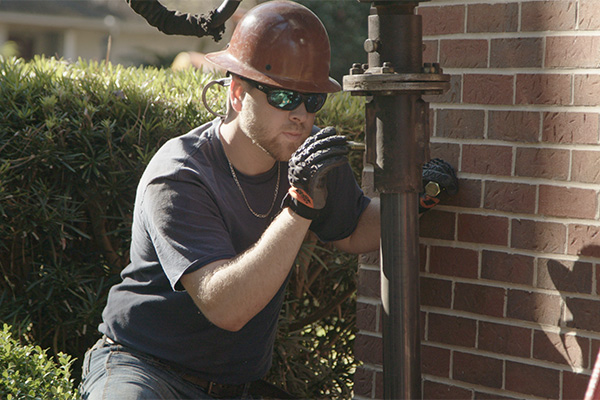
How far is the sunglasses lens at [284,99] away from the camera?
8.02 feet

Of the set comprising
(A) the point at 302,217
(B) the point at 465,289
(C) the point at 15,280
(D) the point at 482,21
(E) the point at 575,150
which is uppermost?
(D) the point at 482,21

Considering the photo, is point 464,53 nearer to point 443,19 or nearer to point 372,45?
point 443,19

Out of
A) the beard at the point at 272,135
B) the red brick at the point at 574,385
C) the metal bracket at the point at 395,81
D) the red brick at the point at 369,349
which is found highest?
the metal bracket at the point at 395,81

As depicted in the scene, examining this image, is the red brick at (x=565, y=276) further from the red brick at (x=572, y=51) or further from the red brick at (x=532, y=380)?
the red brick at (x=572, y=51)

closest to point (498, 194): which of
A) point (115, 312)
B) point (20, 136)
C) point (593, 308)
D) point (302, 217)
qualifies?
point (593, 308)

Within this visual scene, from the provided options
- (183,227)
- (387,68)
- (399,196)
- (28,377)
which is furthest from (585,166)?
(28,377)

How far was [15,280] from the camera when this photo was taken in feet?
11.5

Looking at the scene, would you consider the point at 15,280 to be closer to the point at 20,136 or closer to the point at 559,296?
the point at 20,136

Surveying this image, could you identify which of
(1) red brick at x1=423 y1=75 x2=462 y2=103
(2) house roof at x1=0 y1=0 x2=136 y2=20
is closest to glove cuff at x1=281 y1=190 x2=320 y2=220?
(1) red brick at x1=423 y1=75 x2=462 y2=103

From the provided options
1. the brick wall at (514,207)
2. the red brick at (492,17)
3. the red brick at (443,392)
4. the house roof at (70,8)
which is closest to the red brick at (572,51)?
the brick wall at (514,207)

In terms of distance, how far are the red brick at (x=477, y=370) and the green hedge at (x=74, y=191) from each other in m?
1.29

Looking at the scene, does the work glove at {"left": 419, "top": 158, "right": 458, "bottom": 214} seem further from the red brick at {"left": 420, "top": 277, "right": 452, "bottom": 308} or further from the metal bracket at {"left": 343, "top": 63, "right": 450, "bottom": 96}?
the metal bracket at {"left": 343, "top": 63, "right": 450, "bottom": 96}

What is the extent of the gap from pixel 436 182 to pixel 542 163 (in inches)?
13.8

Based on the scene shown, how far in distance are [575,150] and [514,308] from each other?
1.87ft
